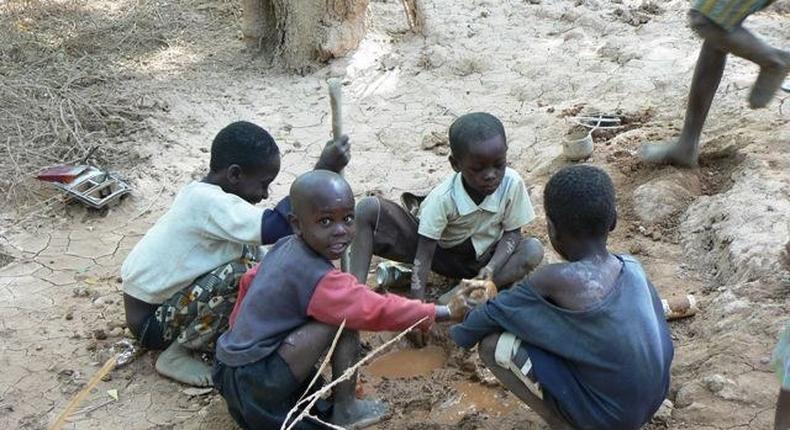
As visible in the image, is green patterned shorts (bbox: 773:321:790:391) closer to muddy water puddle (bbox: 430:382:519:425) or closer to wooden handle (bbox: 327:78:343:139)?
muddy water puddle (bbox: 430:382:519:425)

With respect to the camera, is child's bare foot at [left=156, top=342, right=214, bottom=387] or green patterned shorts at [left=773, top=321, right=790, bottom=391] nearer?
green patterned shorts at [left=773, top=321, right=790, bottom=391]

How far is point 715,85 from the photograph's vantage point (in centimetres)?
383

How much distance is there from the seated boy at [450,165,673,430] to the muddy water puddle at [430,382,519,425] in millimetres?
487

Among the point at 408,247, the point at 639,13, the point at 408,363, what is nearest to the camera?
the point at 408,363

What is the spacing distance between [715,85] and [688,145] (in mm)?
315

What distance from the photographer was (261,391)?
268 centimetres

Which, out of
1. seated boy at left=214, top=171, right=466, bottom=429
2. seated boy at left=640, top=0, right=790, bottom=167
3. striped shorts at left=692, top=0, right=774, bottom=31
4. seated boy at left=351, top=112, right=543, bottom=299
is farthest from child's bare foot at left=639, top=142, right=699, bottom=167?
seated boy at left=214, top=171, right=466, bottom=429

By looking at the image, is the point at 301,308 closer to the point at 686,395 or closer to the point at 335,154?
the point at 335,154

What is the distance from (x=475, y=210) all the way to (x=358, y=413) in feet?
2.96

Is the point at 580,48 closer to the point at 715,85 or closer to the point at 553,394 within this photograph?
the point at 715,85

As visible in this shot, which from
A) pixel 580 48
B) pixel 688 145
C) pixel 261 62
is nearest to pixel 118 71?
pixel 261 62

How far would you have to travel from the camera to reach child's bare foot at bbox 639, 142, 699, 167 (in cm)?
402

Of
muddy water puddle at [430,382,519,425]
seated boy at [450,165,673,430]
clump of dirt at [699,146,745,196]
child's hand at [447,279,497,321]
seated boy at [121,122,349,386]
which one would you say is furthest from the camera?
clump of dirt at [699,146,745,196]

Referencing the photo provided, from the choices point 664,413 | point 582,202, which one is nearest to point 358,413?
point 664,413
